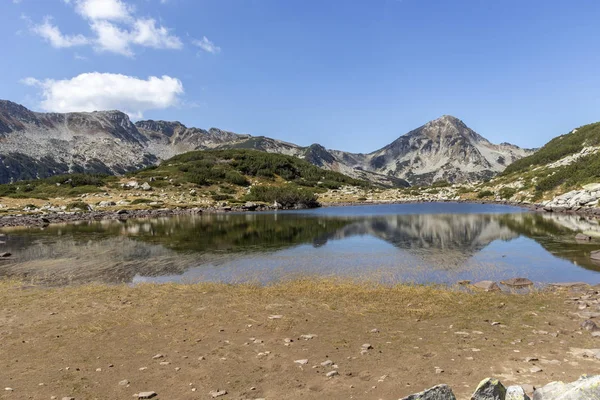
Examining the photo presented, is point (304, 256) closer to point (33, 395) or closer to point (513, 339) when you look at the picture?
point (513, 339)

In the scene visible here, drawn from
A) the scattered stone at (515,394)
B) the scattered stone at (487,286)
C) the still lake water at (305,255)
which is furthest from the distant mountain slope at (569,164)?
the scattered stone at (515,394)

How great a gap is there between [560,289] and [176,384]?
24142mm

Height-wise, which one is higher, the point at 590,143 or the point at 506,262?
the point at 590,143

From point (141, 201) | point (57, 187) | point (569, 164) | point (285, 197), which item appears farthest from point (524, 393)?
point (569, 164)

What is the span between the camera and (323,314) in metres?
19.5

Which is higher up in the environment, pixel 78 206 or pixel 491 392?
pixel 78 206

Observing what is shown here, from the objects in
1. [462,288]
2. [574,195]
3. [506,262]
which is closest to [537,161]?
[574,195]

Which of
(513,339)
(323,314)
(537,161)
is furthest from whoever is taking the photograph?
(537,161)

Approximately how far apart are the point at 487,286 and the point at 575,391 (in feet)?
57.1

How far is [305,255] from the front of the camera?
40.9m

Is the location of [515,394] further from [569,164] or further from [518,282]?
[569,164]

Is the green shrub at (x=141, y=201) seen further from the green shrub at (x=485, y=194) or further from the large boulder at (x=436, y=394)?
the green shrub at (x=485, y=194)

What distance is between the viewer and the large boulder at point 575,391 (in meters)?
8.11

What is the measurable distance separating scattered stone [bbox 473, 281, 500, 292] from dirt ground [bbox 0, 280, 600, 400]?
140cm
